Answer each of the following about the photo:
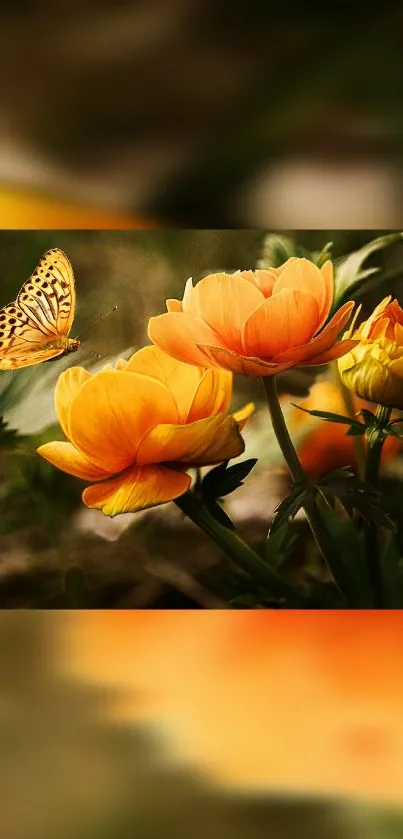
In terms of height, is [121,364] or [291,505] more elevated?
[121,364]

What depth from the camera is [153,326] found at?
0.98m

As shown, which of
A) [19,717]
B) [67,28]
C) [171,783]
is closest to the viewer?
[171,783]

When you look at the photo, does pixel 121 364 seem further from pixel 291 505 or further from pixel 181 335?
pixel 291 505

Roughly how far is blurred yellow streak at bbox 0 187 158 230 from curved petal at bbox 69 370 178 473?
17cm

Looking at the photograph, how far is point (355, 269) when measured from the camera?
3.21ft

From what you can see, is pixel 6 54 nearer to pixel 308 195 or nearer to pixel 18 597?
pixel 308 195

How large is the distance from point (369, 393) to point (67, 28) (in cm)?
54

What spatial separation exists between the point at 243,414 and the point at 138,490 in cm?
15

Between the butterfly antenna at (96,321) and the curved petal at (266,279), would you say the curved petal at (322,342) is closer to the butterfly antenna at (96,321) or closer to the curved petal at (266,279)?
the curved petal at (266,279)

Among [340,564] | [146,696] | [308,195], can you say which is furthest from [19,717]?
[308,195]

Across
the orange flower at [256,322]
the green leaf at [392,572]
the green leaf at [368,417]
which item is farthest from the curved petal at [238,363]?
the green leaf at [392,572]

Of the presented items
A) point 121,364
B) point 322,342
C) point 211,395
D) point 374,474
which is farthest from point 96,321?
point 374,474

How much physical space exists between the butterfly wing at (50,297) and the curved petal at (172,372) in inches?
3.7

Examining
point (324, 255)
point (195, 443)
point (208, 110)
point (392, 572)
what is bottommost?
point (392, 572)
